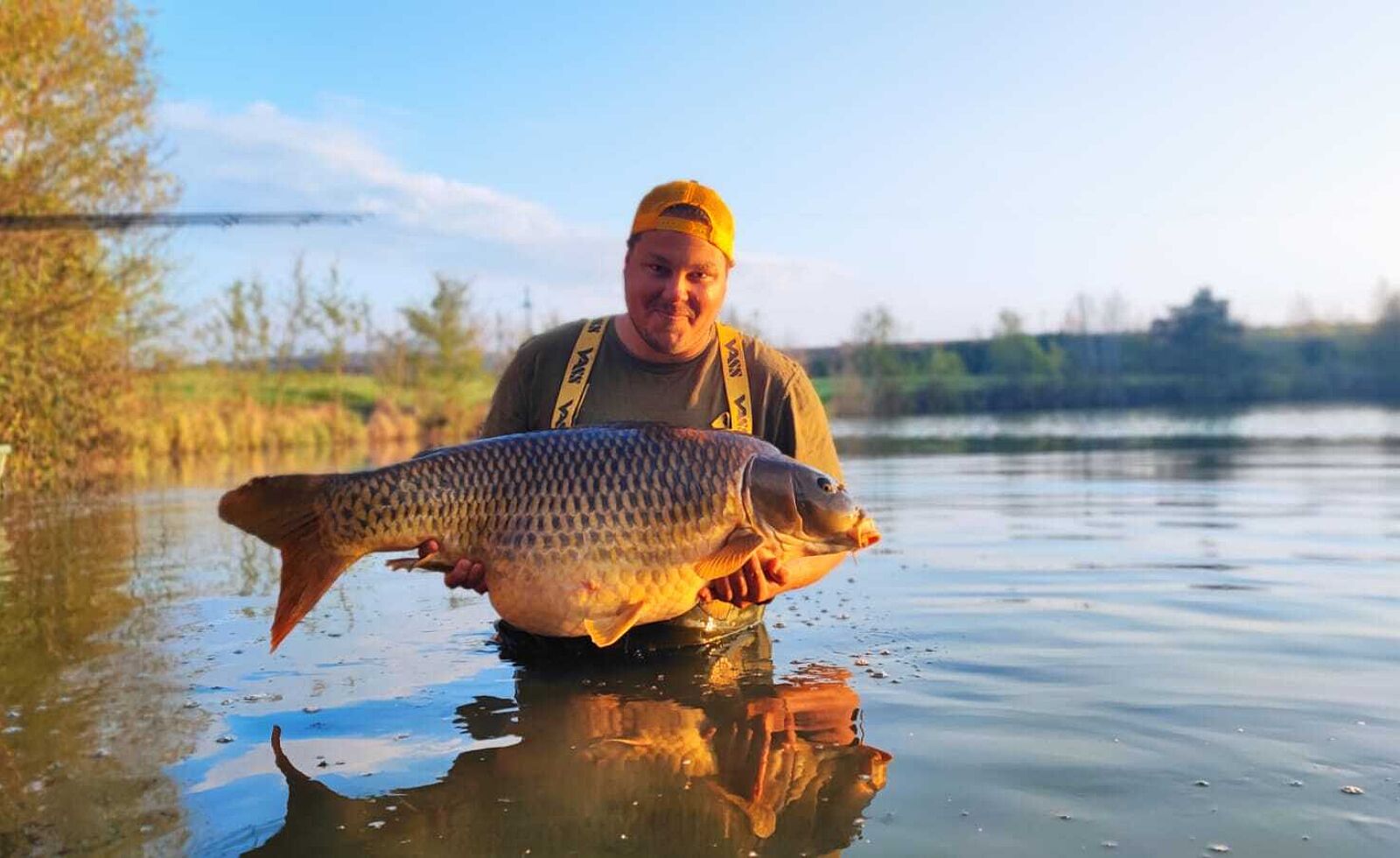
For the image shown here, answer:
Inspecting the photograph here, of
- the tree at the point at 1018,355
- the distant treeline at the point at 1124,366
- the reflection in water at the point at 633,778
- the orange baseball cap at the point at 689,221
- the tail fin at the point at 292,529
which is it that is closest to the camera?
the reflection in water at the point at 633,778

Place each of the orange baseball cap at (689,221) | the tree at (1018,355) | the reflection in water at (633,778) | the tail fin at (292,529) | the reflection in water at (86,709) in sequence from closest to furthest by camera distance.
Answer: the reflection in water at (633,778), the reflection in water at (86,709), the tail fin at (292,529), the orange baseball cap at (689,221), the tree at (1018,355)

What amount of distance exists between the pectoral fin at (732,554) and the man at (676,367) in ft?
2.11

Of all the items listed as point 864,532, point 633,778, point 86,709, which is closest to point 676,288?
point 864,532

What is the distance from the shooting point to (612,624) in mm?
3887

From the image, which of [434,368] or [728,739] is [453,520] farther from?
[434,368]

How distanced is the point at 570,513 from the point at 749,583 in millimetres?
784

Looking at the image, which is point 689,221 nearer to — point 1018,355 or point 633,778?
point 633,778

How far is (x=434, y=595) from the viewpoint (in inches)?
297

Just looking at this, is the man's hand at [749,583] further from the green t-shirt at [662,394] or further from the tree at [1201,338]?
the tree at [1201,338]

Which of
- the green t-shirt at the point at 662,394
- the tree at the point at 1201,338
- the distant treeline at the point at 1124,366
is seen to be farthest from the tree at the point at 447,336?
the tree at the point at 1201,338

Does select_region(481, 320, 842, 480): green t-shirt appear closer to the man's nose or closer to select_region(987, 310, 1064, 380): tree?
the man's nose

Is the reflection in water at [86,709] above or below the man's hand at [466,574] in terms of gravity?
below

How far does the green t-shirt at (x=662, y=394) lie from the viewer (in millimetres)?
4879

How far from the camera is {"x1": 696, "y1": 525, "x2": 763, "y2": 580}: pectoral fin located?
378 centimetres
